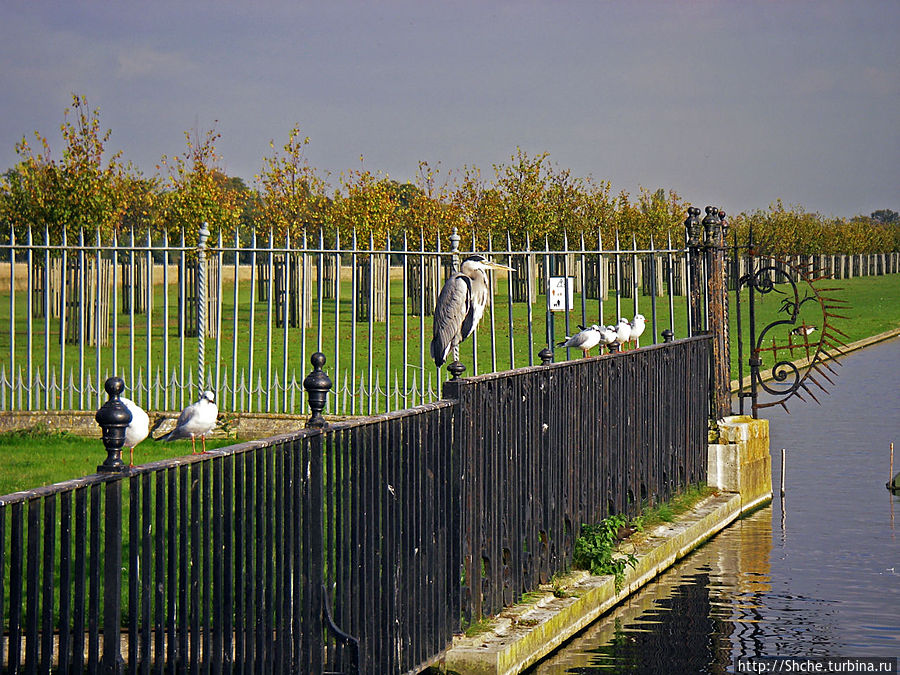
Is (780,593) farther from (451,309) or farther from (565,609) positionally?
(451,309)

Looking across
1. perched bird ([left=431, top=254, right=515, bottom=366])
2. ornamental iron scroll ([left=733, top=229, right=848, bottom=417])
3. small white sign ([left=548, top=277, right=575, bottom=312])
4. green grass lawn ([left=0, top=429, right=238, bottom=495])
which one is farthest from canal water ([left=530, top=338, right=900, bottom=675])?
green grass lawn ([left=0, top=429, right=238, bottom=495])

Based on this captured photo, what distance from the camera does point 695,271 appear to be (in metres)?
12.7

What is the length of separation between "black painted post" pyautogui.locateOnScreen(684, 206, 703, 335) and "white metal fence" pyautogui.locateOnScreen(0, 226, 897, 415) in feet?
0.69

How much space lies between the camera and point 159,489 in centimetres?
404

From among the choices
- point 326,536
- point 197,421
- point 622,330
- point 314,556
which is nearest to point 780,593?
point 326,536

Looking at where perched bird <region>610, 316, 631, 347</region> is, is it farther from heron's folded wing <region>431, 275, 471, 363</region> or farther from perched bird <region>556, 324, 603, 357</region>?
heron's folded wing <region>431, 275, 471, 363</region>

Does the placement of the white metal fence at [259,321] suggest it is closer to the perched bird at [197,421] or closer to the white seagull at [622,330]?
the white seagull at [622,330]

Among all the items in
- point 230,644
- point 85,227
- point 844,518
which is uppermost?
point 85,227

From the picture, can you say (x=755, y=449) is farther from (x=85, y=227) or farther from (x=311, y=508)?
(x=85, y=227)

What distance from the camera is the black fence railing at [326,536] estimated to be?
12.2 ft

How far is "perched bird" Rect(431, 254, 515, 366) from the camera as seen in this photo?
13.1 meters

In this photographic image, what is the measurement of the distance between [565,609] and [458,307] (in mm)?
6196

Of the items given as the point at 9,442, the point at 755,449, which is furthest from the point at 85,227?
the point at 755,449

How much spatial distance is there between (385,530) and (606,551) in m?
2.92
